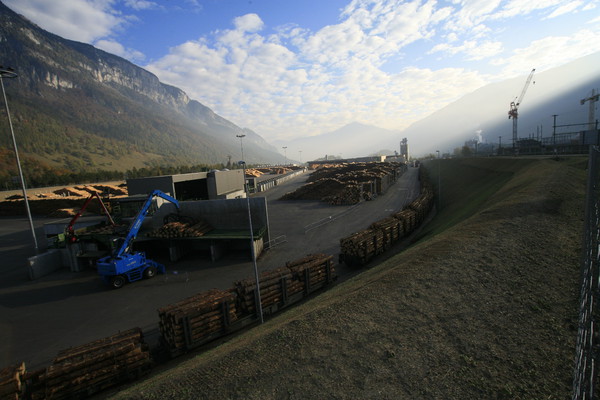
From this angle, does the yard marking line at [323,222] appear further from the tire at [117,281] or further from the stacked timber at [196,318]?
the tire at [117,281]

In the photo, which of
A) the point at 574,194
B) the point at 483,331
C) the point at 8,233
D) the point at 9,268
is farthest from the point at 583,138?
the point at 8,233

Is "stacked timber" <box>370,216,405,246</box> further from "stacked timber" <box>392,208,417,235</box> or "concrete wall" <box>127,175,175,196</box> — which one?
"concrete wall" <box>127,175,175,196</box>

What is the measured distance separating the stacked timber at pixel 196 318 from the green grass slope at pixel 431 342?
359cm

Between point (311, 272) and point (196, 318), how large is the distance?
264 inches

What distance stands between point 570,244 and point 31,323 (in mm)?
25801

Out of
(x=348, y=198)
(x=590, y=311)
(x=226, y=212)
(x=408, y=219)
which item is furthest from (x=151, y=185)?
(x=590, y=311)

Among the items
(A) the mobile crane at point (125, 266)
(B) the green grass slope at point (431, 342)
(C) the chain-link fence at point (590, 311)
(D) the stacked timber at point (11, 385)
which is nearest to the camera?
(C) the chain-link fence at point (590, 311)

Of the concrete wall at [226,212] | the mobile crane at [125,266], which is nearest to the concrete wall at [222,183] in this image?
the concrete wall at [226,212]

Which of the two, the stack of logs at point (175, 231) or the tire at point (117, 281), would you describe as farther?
the stack of logs at point (175, 231)

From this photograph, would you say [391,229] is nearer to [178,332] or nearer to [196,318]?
[196,318]

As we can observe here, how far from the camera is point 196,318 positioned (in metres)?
11.9

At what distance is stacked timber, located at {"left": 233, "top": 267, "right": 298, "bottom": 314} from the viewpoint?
44.3ft

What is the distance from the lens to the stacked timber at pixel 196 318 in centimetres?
1148

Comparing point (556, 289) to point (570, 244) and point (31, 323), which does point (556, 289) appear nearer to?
point (570, 244)
